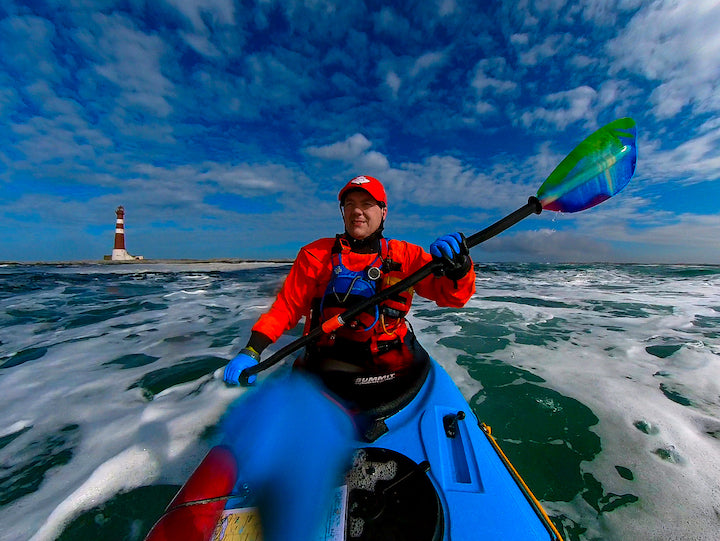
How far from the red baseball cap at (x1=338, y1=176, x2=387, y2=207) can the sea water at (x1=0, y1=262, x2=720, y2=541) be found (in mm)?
2500

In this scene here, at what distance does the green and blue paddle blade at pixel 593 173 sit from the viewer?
2.80 m

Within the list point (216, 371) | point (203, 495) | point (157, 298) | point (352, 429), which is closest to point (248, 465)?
point (203, 495)

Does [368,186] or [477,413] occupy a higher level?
[368,186]

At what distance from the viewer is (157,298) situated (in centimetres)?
1120

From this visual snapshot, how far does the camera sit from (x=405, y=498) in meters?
1.51

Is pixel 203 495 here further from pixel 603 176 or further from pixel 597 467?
pixel 603 176

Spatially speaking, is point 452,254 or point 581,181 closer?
point 452,254

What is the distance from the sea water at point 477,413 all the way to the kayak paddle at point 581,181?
1183 millimetres

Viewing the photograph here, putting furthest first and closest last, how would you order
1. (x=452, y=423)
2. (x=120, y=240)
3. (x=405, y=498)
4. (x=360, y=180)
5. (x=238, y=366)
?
1. (x=120, y=240)
2. (x=360, y=180)
3. (x=238, y=366)
4. (x=452, y=423)
5. (x=405, y=498)

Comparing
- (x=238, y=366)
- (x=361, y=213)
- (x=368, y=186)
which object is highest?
(x=368, y=186)

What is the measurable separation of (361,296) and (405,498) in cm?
163

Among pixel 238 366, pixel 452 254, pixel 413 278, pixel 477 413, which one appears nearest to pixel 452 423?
pixel 413 278

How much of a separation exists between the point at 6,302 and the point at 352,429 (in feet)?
45.6

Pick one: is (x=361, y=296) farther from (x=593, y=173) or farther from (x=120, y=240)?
(x=120, y=240)
